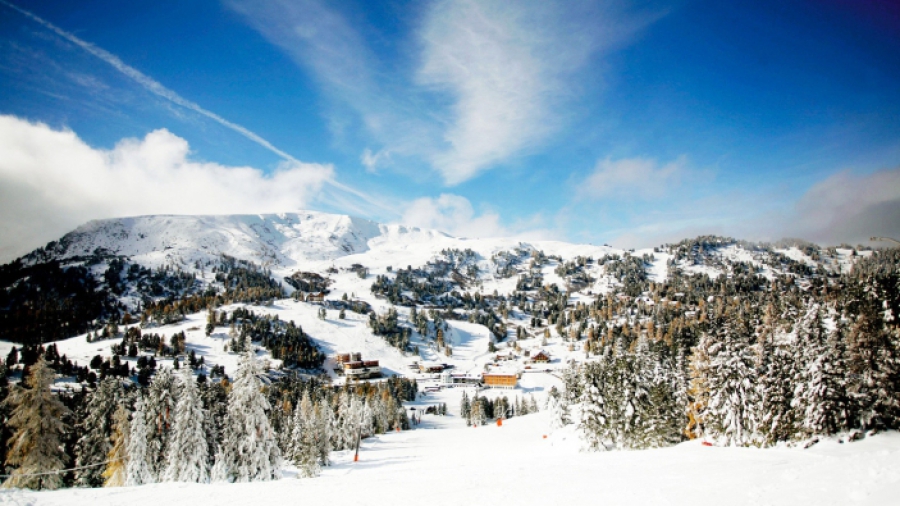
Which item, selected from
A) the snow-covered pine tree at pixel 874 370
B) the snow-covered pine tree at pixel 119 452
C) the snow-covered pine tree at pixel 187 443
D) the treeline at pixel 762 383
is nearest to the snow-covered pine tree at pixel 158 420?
the snow-covered pine tree at pixel 187 443

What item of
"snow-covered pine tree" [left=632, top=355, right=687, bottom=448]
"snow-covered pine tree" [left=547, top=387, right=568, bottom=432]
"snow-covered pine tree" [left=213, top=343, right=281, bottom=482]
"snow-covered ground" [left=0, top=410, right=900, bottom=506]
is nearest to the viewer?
"snow-covered ground" [left=0, top=410, right=900, bottom=506]

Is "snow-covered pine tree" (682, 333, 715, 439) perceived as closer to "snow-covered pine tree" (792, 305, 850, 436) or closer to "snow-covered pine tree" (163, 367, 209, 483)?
"snow-covered pine tree" (792, 305, 850, 436)

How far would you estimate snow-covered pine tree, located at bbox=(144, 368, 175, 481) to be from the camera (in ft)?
136

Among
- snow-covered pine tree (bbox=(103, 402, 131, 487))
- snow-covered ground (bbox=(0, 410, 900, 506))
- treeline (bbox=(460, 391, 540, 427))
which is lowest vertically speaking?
treeline (bbox=(460, 391, 540, 427))

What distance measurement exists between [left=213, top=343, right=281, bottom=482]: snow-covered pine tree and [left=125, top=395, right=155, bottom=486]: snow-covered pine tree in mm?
8623

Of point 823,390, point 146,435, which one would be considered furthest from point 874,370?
point 146,435

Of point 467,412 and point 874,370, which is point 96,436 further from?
point 467,412

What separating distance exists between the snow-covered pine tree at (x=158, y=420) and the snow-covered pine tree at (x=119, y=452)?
2.72m

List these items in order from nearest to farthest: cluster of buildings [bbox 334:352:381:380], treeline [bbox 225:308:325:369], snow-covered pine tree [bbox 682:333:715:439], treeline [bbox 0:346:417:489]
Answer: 1. treeline [bbox 0:346:417:489]
2. snow-covered pine tree [bbox 682:333:715:439]
3. cluster of buildings [bbox 334:352:381:380]
4. treeline [bbox 225:308:325:369]

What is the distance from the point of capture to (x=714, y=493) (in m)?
16.7

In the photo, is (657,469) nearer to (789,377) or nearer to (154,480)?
(789,377)

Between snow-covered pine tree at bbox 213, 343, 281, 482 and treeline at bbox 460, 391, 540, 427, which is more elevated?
snow-covered pine tree at bbox 213, 343, 281, 482

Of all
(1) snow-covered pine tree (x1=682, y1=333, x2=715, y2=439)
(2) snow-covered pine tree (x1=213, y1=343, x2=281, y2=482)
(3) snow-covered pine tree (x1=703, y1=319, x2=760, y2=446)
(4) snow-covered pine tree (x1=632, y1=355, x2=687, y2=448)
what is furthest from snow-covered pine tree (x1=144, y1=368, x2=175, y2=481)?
(1) snow-covered pine tree (x1=682, y1=333, x2=715, y2=439)

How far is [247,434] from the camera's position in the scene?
36594 millimetres
